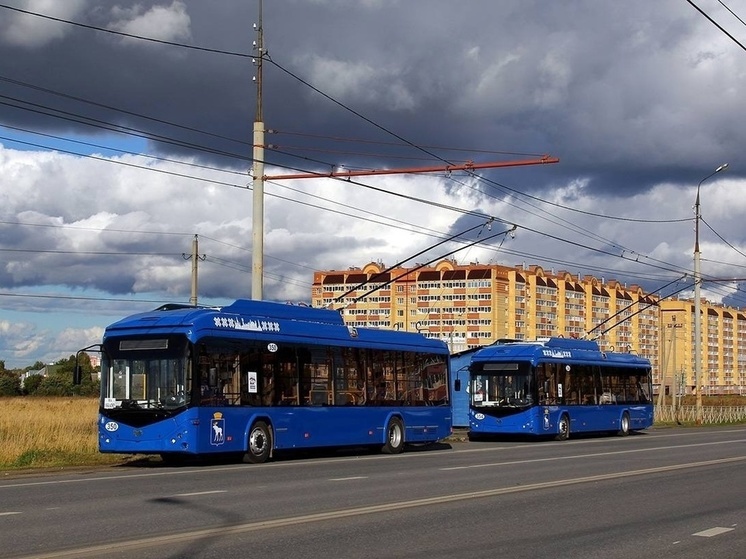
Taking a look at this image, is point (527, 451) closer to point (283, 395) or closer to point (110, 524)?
point (283, 395)

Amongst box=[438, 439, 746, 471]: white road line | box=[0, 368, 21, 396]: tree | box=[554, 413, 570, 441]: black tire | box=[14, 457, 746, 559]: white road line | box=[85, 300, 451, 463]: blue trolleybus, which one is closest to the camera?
box=[14, 457, 746, 559]: white road line

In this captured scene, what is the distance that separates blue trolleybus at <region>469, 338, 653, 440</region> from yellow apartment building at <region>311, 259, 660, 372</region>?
87.1 meters

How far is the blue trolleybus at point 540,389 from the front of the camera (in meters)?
33.6

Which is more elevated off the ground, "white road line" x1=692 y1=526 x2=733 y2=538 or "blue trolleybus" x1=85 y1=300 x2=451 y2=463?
"blue trolleybus" x1=85 y1=300 x2=451 y2=463

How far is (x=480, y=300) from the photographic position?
133 meters

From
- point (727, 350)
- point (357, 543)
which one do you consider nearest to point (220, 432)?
point (357, 543)

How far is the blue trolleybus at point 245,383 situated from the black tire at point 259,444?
0.02m

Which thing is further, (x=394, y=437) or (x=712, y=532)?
(x=394, y=437)

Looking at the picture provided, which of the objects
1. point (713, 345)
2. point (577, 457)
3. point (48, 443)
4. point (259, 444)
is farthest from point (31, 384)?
point (713, 345)

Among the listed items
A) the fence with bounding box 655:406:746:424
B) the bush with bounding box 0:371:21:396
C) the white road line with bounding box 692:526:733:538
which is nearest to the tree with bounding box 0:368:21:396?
the bush with bounding box 0:371:21:396

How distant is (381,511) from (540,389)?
21726mm

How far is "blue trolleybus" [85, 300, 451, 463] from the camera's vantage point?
20531 mm

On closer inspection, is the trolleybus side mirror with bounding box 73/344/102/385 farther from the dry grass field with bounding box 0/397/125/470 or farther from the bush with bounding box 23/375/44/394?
the bush with bounding box 23/375/44/394

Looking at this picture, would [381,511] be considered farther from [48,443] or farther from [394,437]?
[394,437]
